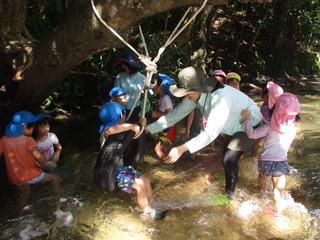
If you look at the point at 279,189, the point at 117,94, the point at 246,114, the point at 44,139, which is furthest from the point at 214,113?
the point at 44,139

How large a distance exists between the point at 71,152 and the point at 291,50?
10.2 meters

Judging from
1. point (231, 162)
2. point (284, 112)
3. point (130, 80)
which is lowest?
point (231, 162)

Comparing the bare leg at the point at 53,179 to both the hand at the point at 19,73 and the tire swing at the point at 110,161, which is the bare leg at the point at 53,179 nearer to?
the tire swing at the point at 110,161

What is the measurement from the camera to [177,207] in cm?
337

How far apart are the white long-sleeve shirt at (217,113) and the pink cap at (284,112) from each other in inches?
10.5

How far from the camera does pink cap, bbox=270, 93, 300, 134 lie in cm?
282

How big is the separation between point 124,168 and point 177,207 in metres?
0.85

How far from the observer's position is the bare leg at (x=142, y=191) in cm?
299

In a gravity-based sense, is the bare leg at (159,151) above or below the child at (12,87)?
below

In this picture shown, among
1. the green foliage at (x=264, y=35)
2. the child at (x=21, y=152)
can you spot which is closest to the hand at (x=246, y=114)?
the child at (x=21, y=152)

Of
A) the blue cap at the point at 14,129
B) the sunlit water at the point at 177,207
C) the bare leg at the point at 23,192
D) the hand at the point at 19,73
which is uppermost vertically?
the hand at the point at 19,73

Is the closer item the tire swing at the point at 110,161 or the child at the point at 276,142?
the tire swing at the point at 110,161

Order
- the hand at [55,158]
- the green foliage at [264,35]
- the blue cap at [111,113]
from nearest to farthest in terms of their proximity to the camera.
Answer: the blue cap at [111,113] → the hand at [55,158] → the green foliage at [264,35]

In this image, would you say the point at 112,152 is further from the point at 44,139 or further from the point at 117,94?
the point at 44,139
